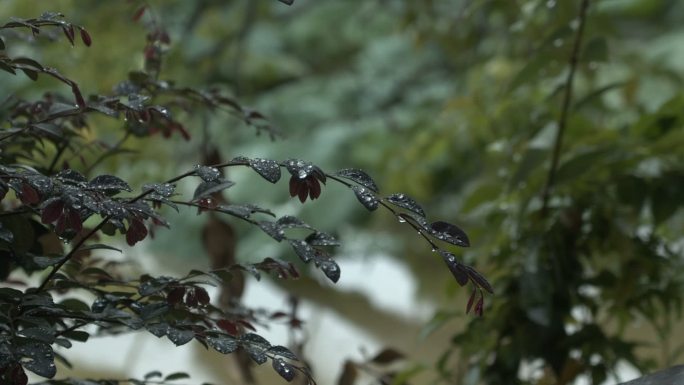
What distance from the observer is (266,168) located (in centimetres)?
49

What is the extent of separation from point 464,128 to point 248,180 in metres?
2.06

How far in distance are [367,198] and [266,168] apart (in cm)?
5

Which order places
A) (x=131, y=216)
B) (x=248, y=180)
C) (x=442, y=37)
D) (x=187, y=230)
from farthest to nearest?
(x=248, y=180)
(x=187, y=230)
(x=442, y=37)
(x=131, y=216)

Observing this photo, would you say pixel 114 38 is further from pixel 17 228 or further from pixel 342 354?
pixel 17 228

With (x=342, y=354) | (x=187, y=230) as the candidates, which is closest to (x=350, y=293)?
(x=342, y=354)

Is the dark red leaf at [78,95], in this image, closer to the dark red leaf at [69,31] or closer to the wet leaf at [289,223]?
the dark red leaf at [69,31]

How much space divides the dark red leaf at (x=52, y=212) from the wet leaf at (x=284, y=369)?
0.13 m

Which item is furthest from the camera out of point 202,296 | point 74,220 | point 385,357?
point 385,357

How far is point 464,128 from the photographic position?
5.09 feet

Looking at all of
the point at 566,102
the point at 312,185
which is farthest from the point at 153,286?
the point at 566,102

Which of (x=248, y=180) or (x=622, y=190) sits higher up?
(x=248, y=180)

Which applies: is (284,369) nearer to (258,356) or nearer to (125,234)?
(258,356)

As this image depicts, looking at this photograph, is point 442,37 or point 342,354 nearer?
point 442,37

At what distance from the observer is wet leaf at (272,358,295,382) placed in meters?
0.48
